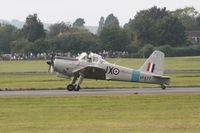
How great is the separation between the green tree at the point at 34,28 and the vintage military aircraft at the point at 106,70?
356 feet

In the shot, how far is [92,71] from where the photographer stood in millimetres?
36844

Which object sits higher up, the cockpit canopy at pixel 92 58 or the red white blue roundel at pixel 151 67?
the cockpit canopy at pixel 92 58

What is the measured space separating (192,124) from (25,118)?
536 centimetres

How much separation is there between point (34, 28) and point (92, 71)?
111208 mm

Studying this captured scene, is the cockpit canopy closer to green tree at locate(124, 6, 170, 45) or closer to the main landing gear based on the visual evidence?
the main landing gear

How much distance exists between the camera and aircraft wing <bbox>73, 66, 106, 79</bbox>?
3662 centimetres

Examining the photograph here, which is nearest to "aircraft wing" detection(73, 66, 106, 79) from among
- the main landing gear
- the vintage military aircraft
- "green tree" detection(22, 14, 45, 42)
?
the vintage military aircraft

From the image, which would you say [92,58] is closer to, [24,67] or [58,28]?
[24,67]

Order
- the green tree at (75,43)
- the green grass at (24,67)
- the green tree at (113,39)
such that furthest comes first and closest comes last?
the green tree at (113,39) → the green tree at (75,43) → the green grass at (24,67)

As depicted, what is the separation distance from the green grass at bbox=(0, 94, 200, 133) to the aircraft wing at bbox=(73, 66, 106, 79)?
22.8 feet

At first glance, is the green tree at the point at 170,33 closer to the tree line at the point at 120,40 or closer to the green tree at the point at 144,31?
the tree line at the point at 120,40

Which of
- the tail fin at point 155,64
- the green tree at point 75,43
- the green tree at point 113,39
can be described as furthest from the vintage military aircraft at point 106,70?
the green tree at point 113,39

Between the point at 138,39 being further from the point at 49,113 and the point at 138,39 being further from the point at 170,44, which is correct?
the point at 49,113

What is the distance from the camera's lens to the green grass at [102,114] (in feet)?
60.4
